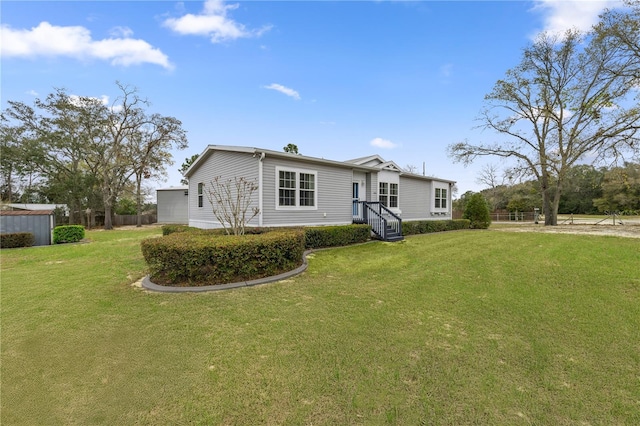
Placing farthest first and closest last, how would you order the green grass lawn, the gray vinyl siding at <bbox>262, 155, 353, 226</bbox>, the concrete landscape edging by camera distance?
the gray vinyl siding at <bbox>262, 155, 353, 226</bbox>
the concrete landscape edging
the green grass lawn

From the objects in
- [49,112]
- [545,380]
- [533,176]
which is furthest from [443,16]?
[49,112]

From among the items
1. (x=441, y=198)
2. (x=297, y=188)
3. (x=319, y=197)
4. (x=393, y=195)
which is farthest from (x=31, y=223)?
(x=441, y=198)

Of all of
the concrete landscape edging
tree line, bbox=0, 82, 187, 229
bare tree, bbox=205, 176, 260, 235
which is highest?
tree line, bbox=0, 82, 187, 229

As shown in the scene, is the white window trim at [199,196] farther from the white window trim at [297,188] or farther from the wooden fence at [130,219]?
the wooden fence at [130,219]

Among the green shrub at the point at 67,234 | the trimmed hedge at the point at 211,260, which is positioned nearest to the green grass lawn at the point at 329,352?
the trimmed hedge at the point at 211,260

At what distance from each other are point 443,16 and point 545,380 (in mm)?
11887

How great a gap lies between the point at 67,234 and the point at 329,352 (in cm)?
1429

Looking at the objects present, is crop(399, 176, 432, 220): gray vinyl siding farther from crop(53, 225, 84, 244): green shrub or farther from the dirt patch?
crop(53, 225, 84, 244): green shrub

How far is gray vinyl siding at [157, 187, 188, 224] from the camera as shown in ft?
86.0

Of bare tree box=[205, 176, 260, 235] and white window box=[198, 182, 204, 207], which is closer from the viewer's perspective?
bare tree box=[205, 176, 260, 235]

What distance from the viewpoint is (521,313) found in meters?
3.92

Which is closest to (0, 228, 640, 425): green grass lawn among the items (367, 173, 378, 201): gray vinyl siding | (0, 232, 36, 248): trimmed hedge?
(0, 232, 36, 248): trimmed hedge

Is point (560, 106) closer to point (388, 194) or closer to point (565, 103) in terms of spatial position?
point (565, 103)

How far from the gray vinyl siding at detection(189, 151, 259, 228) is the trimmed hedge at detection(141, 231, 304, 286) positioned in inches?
163
